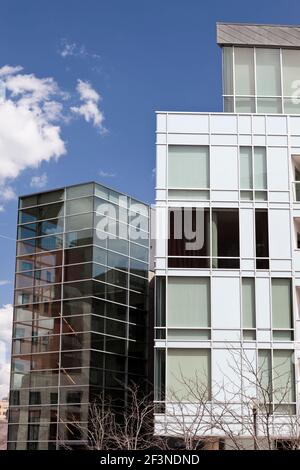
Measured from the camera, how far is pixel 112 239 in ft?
118

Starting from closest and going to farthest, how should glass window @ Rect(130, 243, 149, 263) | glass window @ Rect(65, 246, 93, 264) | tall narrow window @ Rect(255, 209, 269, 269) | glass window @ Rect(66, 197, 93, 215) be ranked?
tall narrow window @ Rect(255, 209, 269, 269), glass window @ Rect(65, 246, 93, 264), glass window @ Rect(66, 197, 93, 215), glass window @ Rect(130, 243, 149, 263)

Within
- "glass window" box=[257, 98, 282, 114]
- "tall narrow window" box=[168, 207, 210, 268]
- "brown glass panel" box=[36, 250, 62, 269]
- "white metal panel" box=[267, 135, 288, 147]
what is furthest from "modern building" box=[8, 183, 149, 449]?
"white metal panel" box=[267, 135, 288, 147]

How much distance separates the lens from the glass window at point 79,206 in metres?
35.3

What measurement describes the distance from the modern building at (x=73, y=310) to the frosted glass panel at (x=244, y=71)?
8322 mm

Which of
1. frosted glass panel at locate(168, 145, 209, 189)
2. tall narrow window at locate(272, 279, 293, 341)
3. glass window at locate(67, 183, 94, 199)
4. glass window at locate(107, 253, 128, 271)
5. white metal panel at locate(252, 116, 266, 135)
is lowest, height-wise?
tall narrow window at locate(272, 279, 293, 341)

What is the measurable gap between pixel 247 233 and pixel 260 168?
2752mm

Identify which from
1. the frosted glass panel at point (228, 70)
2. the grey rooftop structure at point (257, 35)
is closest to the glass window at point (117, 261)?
the frosted glass panel at point (228, 70)

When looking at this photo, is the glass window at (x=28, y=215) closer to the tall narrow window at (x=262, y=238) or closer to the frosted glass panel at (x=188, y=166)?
the frosted glass panel at (x=188, y=166)

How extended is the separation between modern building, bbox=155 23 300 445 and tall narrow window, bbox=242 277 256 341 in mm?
38

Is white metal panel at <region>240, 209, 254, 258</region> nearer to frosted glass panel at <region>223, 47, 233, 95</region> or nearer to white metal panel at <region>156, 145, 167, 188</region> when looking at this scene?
white metal panel at <region>156, 145, 167, 188</region>

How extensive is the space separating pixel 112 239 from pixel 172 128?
786 centimetres

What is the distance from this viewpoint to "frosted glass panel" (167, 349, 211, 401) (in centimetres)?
2712
